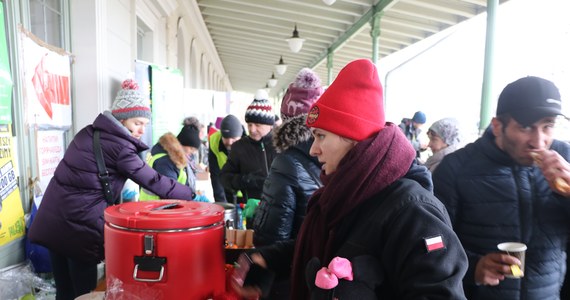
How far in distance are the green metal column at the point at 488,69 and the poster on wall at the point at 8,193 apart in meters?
3.91

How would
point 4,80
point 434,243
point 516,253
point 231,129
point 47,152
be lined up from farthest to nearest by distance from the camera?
point 231,129 < point 47,152 < point 4,80 < point 516,253 < point 434,243

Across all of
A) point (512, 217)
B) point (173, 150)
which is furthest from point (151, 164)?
point (512, 217)

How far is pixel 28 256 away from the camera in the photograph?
9.37ft

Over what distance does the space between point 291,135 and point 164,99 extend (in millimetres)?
3921

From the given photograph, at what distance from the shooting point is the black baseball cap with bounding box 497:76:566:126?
1442mm

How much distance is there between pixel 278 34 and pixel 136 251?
9.17 m

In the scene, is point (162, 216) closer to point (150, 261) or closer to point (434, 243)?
point (150, 261)

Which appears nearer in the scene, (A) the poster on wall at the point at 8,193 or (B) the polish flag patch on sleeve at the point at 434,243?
(B) the polish flag patch on sleeve at the point at 434,243

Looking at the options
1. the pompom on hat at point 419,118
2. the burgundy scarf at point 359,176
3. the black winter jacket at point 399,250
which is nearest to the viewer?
the black winter jacket at point 399,250

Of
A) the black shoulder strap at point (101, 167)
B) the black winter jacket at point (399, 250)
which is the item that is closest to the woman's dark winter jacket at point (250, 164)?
the black shoulder strap at point (101, 167)

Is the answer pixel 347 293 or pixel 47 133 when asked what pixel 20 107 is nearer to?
pixel 47 133

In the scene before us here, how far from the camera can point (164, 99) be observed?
5176 millimetres

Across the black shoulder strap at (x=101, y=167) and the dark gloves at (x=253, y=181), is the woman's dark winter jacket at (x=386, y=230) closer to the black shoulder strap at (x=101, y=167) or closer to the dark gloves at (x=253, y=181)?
the black shoulder strap at (x=101, y=167)

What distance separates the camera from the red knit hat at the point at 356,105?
1.12 meters
